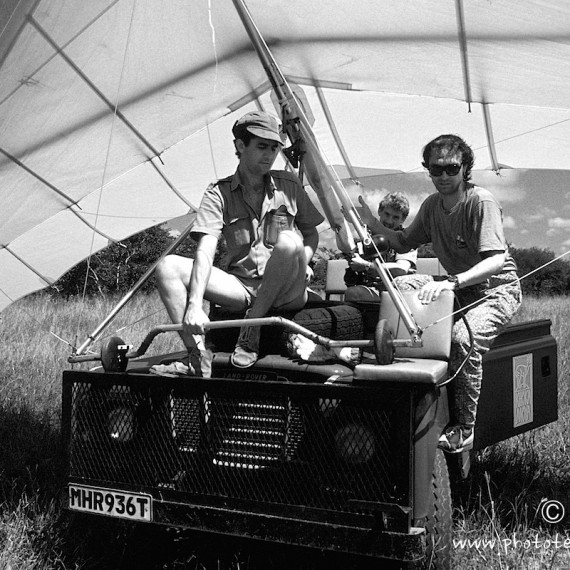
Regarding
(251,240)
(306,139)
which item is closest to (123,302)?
(251,240)

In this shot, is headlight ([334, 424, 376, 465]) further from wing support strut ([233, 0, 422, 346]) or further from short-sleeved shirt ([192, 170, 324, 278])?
short-sleeved shirt ([192, 170, 324, 278])

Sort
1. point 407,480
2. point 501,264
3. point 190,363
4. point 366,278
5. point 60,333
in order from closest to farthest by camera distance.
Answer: point 407,480 < point 190,363 < point 501,264 < point 366,278 < point 60,333

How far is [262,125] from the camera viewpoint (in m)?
3.95

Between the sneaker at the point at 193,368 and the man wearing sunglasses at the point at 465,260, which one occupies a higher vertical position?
the man wearing sunglasses at the point at 465,260

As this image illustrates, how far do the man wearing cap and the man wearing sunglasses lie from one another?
668 mm

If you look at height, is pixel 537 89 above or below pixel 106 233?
above

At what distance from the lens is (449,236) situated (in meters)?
4.02

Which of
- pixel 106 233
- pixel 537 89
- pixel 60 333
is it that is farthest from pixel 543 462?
pixel 60 333

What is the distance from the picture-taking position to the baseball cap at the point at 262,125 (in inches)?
154

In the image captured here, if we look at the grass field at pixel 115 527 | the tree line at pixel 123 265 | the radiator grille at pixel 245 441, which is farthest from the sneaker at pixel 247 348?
the tree line at pixel 123 265

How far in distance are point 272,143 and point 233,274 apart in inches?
28.8

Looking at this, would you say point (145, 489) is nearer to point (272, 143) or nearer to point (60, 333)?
point (272, 143)

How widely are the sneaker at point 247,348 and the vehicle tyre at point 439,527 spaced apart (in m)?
0.92

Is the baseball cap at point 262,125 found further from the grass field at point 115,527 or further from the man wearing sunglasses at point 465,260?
the grass field at point 115,527
